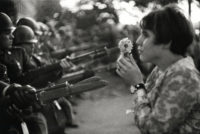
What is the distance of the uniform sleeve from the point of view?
88.9 inches

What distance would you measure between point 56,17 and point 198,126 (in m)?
13.4

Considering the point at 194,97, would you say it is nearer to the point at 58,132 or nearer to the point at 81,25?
the point at 58,132

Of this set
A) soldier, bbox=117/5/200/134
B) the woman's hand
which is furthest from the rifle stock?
soldier, bbox=117/5/200/134

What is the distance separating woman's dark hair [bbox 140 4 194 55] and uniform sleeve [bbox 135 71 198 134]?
24 centimetres

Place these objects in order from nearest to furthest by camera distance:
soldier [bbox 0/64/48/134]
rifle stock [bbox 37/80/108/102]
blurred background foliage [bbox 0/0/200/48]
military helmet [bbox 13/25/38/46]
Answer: rifle stock [bbox 37/80/108/102], soldier [bbox 0/64/48/134], military helmet [bbox 13/25/38/46], blurred background foliage [bbox 0/0/200/48]

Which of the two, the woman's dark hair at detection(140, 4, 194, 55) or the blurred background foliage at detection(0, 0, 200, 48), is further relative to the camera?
the blurred background foliage at detection(0, 0, 200, 48)

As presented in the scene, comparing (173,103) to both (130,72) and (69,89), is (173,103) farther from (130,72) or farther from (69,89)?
(69,89)

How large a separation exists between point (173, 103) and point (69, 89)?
1.24 meters

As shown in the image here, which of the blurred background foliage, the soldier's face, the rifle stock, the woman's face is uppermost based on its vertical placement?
the woman's face

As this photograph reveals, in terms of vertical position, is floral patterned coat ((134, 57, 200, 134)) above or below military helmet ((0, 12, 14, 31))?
below

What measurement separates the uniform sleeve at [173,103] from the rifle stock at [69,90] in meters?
0.78

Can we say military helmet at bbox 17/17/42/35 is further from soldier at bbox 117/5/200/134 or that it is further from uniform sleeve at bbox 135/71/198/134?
uniform sleeve at bbox 135/71/198/134

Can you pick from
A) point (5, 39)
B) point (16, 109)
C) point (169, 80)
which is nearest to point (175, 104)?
point (169, 80)

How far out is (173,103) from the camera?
2.26 m
